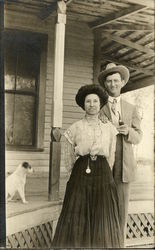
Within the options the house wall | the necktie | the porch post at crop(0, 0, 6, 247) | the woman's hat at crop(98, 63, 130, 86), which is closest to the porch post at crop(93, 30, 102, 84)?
the house wall

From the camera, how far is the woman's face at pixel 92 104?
11.0 feet

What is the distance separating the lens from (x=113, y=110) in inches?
138

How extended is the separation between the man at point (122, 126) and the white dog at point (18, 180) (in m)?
0.82

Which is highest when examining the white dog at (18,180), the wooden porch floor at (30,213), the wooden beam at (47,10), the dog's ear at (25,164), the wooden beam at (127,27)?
the wooden beam at (47,10)

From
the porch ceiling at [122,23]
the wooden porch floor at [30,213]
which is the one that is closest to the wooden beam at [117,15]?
the porch ceiling at [122,23]

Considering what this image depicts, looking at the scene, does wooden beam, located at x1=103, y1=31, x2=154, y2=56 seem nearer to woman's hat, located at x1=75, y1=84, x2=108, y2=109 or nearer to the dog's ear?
woman's hat, located at x1=75, y1=84, x2=108, y2=109

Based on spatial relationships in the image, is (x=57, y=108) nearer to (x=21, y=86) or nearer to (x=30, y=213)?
(x=21, y=86)

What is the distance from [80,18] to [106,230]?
7.21ft

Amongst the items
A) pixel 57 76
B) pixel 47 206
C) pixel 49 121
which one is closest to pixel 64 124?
pixel 49 121

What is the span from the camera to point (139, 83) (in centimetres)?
371

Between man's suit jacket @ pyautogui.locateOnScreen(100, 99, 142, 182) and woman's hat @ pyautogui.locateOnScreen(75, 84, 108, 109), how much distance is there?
100mm

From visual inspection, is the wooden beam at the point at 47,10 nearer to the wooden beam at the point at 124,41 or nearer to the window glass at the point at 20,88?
the window glass at the point at 20,88

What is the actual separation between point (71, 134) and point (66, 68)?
100cm

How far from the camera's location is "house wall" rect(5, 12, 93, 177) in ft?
11.3
